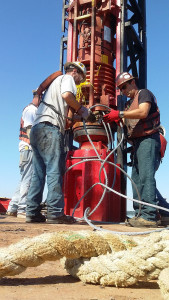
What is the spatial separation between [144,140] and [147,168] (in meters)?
0.34

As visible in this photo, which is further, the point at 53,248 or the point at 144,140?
the point at 144,140

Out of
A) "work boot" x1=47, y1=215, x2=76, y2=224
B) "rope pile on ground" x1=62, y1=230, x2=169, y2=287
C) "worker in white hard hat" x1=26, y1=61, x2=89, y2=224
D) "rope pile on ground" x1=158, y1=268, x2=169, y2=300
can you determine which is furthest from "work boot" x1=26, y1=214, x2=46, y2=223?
"rope pile on ground" x1=158, y1=268, x2=169, y2=300

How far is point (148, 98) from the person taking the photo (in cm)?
333

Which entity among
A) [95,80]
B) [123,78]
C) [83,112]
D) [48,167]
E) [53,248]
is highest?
[95,80]

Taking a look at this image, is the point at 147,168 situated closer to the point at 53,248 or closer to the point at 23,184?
the point at 23,184

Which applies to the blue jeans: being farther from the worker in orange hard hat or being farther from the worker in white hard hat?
the worker in orange hard hat

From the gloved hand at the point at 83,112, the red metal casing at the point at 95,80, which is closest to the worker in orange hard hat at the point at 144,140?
the gloved hand at the point at 83,112

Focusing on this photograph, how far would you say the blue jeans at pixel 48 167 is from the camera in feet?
9.61

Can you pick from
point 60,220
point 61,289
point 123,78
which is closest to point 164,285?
point 61,289

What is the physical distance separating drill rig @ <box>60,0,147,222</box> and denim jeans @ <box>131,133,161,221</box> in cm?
41

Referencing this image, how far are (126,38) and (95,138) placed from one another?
6.34ft

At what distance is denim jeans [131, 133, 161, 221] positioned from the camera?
3.18 metres

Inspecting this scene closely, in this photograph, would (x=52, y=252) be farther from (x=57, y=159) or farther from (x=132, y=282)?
(x=57, y=159)

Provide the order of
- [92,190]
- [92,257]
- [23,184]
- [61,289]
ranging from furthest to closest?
[23,184] < [92,190] < [92,257] < [61,289]
